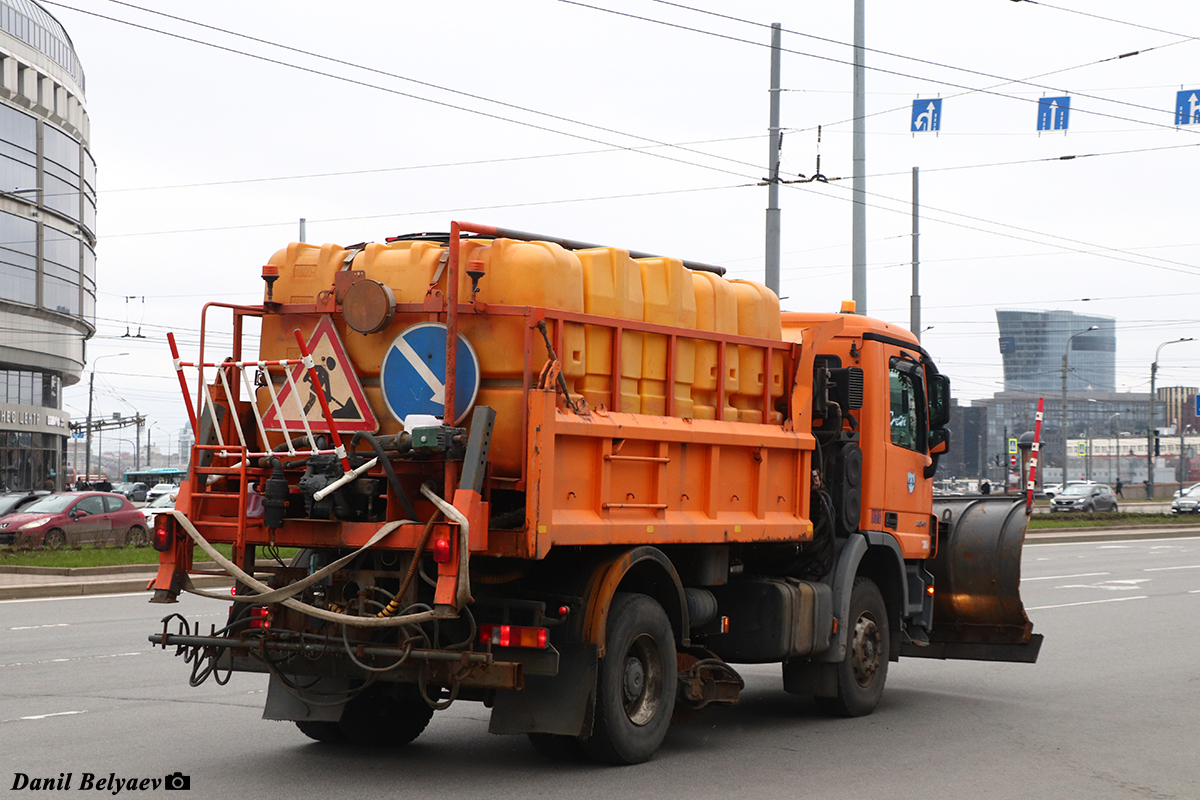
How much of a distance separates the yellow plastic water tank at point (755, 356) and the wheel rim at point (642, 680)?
5.67ft

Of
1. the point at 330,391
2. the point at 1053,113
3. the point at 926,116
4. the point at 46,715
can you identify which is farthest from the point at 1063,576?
the point at 330,391

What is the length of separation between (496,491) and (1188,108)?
18.3 metres

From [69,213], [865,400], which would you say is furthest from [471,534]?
[69,213]

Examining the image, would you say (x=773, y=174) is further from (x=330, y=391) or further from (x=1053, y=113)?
(x=330, y=391)

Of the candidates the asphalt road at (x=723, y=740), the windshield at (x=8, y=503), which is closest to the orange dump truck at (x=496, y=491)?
the asphalt road at (x=723, y=740)

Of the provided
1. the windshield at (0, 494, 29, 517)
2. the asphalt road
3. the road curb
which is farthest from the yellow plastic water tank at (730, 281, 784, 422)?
the windshield at (0, 494, 29, 517)

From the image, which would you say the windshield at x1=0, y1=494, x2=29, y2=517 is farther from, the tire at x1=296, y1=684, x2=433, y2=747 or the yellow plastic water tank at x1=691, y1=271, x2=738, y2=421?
the yellow plastic water tank at x1=691, y1=271, x2=738, y2=421

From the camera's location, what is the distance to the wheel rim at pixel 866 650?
10.0 m

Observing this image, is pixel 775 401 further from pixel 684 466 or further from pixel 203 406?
pixel 203 406

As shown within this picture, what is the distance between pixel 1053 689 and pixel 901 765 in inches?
159

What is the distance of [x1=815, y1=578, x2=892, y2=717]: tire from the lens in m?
9.82

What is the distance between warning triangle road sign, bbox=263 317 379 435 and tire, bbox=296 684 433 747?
1.64 m

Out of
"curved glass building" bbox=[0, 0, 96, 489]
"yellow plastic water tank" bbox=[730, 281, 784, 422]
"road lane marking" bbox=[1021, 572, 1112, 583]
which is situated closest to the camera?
"yellow plastic water tank" bbox=[730, 281, 784, 422]

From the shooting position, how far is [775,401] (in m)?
9.41
